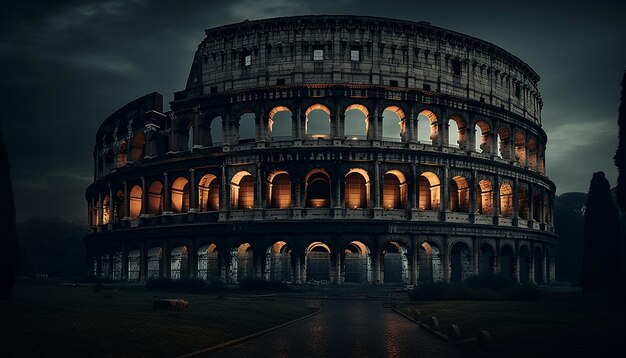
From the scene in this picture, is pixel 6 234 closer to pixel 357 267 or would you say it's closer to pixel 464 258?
pixel 357 267

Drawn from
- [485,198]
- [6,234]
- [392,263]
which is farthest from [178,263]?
[6,234]

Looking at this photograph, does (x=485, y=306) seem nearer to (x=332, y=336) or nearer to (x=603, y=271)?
(x=332, y=336)

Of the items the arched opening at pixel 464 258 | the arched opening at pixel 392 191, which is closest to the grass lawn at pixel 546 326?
the arched opening at pixel 392 191

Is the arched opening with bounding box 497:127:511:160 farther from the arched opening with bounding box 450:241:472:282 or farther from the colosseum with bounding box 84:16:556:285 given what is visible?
the arched opening with bounding box 450:241:472:282

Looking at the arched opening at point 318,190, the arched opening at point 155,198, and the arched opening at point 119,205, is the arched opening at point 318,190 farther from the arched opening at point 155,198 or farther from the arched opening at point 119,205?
the arched opening at point 119,205

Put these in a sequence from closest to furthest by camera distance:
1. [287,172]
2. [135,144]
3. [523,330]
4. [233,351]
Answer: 1. [233,351]
2. [523,330]
3. [287,172]
4. [135,144]

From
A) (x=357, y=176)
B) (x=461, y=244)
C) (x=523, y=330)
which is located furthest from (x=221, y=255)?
(x=523, y=330)
